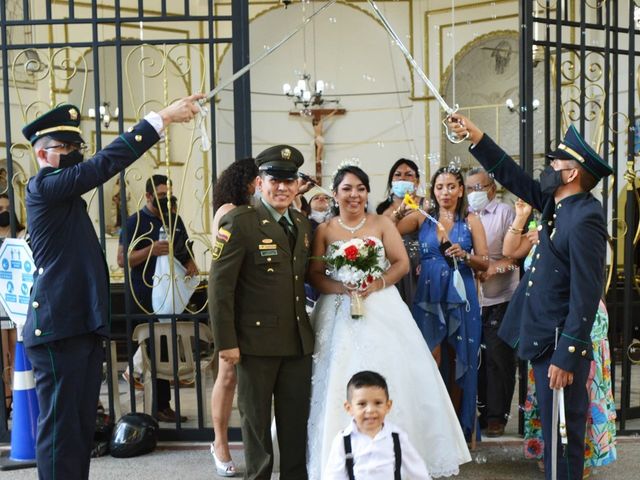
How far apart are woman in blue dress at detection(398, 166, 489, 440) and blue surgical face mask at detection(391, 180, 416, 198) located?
150 mm

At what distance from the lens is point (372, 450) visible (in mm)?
2684

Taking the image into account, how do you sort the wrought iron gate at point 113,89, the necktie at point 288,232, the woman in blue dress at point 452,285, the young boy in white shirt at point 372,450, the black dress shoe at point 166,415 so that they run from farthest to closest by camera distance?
the black dress shoe at point 166,415 → the wrought iron gate at point 113,89 → the woman in blue dress at point 452,285 → the necktie at point 288,232 → the young boy in white shirt at point 372,450

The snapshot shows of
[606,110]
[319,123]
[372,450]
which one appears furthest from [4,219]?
[319,123]

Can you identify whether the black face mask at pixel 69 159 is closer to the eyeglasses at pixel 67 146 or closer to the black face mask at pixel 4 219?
the eyeglasses at pixel 67 146

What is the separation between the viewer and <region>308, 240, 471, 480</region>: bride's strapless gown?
134 inches

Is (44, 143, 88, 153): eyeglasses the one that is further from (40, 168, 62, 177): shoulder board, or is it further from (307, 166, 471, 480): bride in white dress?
(307, 166, 471, 480): bride in white dress

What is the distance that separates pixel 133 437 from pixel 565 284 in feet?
8.17

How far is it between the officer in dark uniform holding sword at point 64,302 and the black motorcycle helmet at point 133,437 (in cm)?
103

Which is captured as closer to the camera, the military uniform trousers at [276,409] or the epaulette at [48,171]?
the epaulette at [48,171]

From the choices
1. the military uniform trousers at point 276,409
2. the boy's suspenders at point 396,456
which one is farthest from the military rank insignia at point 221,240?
the boy's suspenders at point 396,456

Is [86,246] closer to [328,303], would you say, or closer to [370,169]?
[328,303]

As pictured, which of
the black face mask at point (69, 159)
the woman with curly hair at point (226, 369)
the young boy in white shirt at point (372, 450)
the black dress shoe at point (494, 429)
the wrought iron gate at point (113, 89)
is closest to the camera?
the young boy in white shirt at point (372, 450)

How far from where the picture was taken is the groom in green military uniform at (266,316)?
3.31 metres

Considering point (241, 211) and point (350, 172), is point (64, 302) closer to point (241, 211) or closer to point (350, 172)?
point (241, 211)
